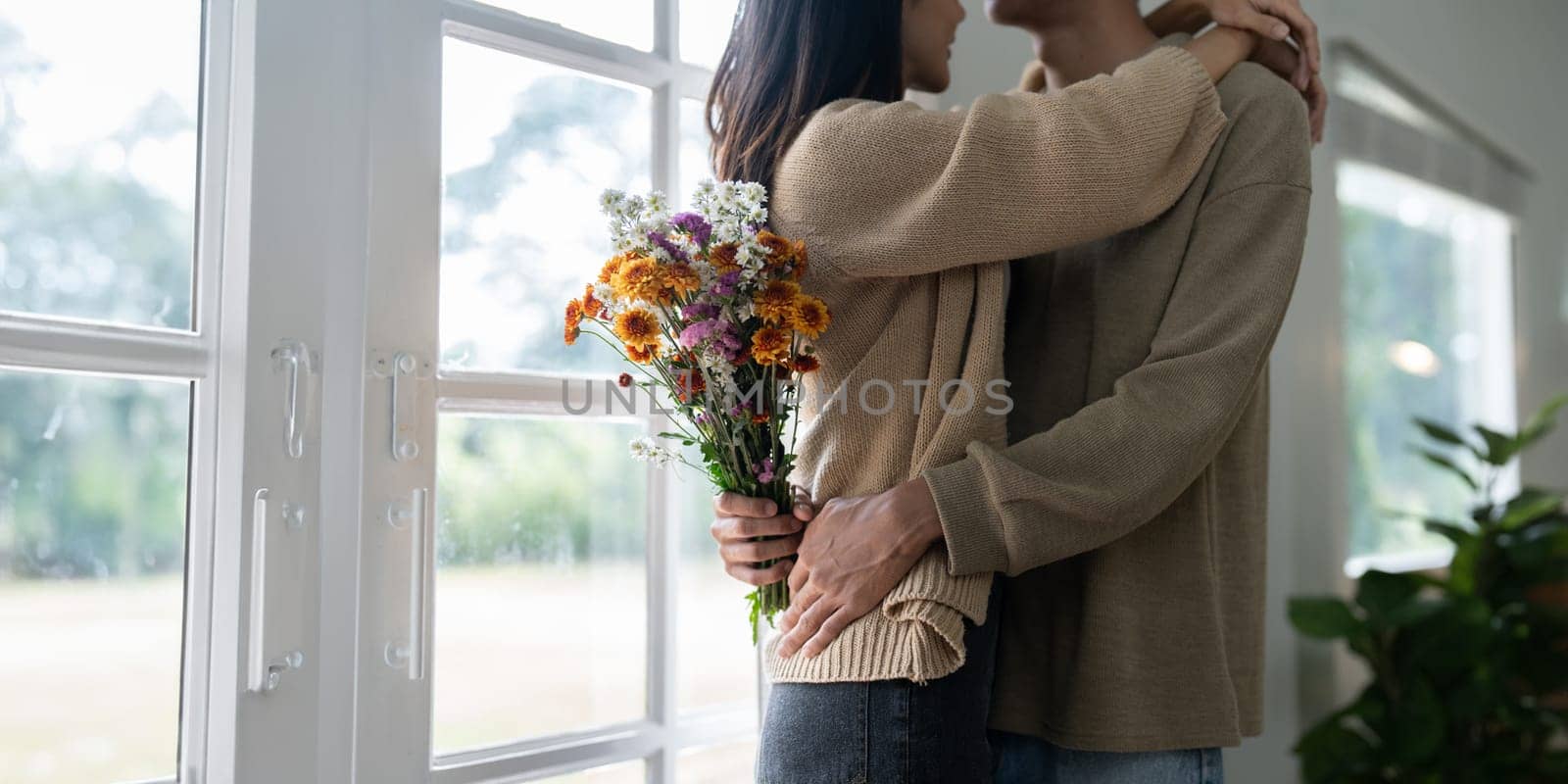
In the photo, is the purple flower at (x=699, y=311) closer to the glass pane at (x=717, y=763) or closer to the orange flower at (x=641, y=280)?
the orange flower at (x=641, y=280)

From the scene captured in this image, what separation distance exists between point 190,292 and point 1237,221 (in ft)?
3.52

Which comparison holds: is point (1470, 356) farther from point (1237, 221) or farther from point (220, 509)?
point (220, 509)

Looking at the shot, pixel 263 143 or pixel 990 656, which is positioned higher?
pixel 263 143

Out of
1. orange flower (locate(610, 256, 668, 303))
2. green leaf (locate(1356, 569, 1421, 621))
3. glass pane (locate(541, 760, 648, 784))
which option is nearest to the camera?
orange flower (locate(610, 256, 668, 303))

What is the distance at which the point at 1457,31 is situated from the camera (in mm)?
3174

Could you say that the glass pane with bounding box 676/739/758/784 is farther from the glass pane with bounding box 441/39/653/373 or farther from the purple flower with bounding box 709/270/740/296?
the purple flower with bounding box 709/270/740/296

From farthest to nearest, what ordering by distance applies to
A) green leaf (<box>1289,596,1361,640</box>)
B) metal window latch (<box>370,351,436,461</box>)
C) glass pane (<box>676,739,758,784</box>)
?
1. green leaf (<box>1289,596,1361,640</box>)
2. glass pane (<box>676,739,758,784</box>)
3. metal window latch (<box>370,351,436,461</box>)

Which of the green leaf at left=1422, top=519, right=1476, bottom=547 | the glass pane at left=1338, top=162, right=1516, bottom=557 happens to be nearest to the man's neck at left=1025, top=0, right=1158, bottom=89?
the green leaf at left=1422, top=519, right=1476, bottom=547

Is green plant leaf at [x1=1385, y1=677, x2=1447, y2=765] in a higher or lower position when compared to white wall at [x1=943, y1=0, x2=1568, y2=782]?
lower

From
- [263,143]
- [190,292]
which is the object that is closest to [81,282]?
[190,292]

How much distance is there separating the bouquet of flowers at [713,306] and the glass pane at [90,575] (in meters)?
0.46

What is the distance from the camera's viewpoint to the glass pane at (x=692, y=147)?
1389 mm

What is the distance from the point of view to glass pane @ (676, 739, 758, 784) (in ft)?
4.52

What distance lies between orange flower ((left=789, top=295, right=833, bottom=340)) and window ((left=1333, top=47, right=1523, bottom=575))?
213 cm
